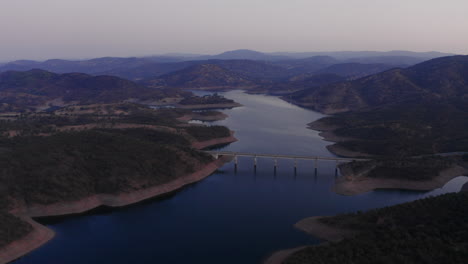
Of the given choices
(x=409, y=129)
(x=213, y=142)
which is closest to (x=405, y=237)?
(x=213, y=142)

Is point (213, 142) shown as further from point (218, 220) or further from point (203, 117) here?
point (203, 117)

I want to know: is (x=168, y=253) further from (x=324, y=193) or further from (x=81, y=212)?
(x=324, y=193)

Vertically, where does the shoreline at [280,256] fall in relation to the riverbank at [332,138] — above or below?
below

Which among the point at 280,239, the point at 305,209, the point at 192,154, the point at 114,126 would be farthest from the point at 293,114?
the point at 280,239

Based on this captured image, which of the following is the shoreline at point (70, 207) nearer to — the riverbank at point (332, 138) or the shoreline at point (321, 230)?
the shoreline at point (321, 230)

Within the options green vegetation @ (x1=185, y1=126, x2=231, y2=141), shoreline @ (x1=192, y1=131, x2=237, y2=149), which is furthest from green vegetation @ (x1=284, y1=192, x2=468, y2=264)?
green vegetation @ (x1=185, y1=126, x2=231, y2=141)

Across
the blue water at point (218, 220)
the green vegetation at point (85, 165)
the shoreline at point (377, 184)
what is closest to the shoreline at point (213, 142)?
the blue water at point (218, 220)

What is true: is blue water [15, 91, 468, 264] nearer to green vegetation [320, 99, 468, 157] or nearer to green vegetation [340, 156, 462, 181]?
green vegetation [340, 156, 462, 181]

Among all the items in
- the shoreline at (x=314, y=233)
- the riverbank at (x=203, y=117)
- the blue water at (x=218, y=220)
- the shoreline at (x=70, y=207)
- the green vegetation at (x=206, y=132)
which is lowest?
the blue water at (x=218, y=220)
